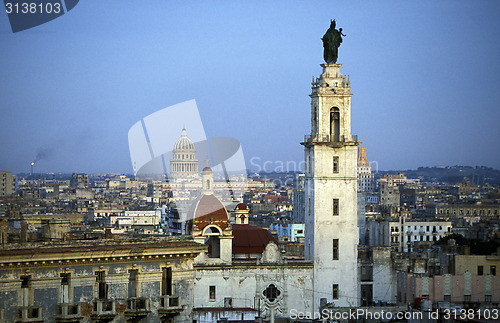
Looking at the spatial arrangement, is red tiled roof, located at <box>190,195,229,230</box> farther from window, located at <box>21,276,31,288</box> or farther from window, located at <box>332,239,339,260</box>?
window, located at <box>21,276,31,288</box>

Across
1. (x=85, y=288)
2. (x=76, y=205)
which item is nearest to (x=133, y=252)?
(x=85, y=288)

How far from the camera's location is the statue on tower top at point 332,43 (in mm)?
57625

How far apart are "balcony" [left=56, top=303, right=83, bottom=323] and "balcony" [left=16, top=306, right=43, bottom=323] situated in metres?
0.57

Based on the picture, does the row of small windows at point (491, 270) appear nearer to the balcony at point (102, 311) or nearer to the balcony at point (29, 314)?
the balcony at point (102, 311)

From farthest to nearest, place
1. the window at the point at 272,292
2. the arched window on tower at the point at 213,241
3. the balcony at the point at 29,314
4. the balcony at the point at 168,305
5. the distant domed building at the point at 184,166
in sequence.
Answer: the distant domed building at the point at 184,166
the arched window on tower at the point at 213,241
the window at the point at 272,292
the balcony at the point at 168,305
the balcony at the point at 29,314

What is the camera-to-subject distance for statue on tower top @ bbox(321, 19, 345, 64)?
57.6 metres

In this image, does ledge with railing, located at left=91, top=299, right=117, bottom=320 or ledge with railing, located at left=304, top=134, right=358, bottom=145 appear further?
ledge with railing, located at left=304, top=134, right=358, bottom=145

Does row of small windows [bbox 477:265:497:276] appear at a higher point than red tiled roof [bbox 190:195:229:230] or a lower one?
lower

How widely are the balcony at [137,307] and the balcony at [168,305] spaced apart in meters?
0.51

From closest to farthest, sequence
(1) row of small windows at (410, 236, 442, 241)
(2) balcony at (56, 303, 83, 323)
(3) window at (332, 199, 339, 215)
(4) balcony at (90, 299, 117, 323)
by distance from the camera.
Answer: (2) balcony at (56, 303, 83, 323)
(4) balcony at (90, 299, 117, 323)
(3) window at (332, 199, 339, 215)
(1) row of small windows at (410, 236, 442, 241)

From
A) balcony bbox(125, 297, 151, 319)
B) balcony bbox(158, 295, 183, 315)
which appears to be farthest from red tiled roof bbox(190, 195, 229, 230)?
balcony bbox(125, 297, 151, 319)

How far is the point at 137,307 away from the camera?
114ft

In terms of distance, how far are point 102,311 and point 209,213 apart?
26663 mm

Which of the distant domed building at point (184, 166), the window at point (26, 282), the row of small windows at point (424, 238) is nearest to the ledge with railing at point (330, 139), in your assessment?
the window at point (26, 282)
